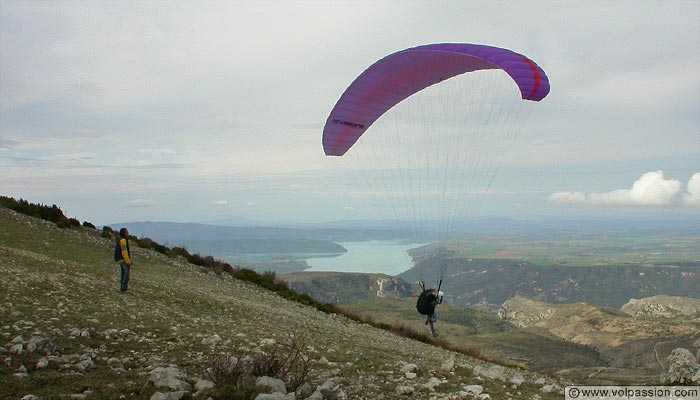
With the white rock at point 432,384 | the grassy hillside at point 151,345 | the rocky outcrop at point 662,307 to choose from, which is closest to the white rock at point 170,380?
the grassy hillside at point 151,345

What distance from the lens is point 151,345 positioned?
873cm

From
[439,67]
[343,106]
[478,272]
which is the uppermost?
[439,67]

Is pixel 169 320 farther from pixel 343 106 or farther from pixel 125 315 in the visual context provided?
pixel 343 106

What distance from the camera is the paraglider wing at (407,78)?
43.4ft

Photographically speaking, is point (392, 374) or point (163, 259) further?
point (163, 259)

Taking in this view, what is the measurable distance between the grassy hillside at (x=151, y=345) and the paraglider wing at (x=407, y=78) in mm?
7246

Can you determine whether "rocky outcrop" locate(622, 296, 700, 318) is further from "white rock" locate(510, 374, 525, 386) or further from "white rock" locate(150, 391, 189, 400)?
"white rock" locate(150, 391, 189, 400)

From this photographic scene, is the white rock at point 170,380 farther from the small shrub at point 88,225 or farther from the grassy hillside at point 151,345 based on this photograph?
the small shrub at point 88,225

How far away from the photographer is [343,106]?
17.1 m

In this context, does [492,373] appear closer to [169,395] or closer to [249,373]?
[249,373]

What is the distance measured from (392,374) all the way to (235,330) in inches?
169

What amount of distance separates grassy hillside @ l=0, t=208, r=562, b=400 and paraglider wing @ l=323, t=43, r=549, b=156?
7246 millimetres

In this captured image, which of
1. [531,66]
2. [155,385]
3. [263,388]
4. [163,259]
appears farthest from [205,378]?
[163,259]

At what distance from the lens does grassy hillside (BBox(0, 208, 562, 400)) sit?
6.42m
